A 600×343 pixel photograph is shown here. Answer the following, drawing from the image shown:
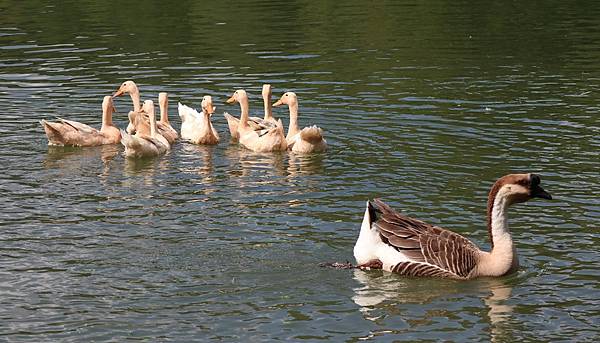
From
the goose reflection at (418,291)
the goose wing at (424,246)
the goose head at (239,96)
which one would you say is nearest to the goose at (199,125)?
the goose head at (239,96)

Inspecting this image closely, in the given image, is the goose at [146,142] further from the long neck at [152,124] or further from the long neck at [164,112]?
the long neck at [164,112]

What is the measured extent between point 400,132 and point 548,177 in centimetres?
378

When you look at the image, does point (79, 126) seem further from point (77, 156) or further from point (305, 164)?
point (305, 164)

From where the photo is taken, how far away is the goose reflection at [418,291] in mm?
12797

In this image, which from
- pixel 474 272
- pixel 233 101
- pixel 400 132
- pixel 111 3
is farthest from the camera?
pixel 111 3

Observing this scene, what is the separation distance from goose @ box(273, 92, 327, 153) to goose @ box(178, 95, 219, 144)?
1326 mm

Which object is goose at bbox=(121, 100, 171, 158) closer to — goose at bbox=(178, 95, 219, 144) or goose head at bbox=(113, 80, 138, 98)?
goose at bbox=(178, 95, 219, 144)

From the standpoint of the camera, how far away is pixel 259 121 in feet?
70.5

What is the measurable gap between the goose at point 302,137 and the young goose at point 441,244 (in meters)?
5.62

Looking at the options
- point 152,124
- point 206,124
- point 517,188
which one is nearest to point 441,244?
point 517,188

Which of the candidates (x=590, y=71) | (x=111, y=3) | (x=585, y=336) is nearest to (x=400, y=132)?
(x=590, y=71)

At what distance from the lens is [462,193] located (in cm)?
1708

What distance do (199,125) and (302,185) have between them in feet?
13.2

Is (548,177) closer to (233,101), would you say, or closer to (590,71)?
(233,101)
